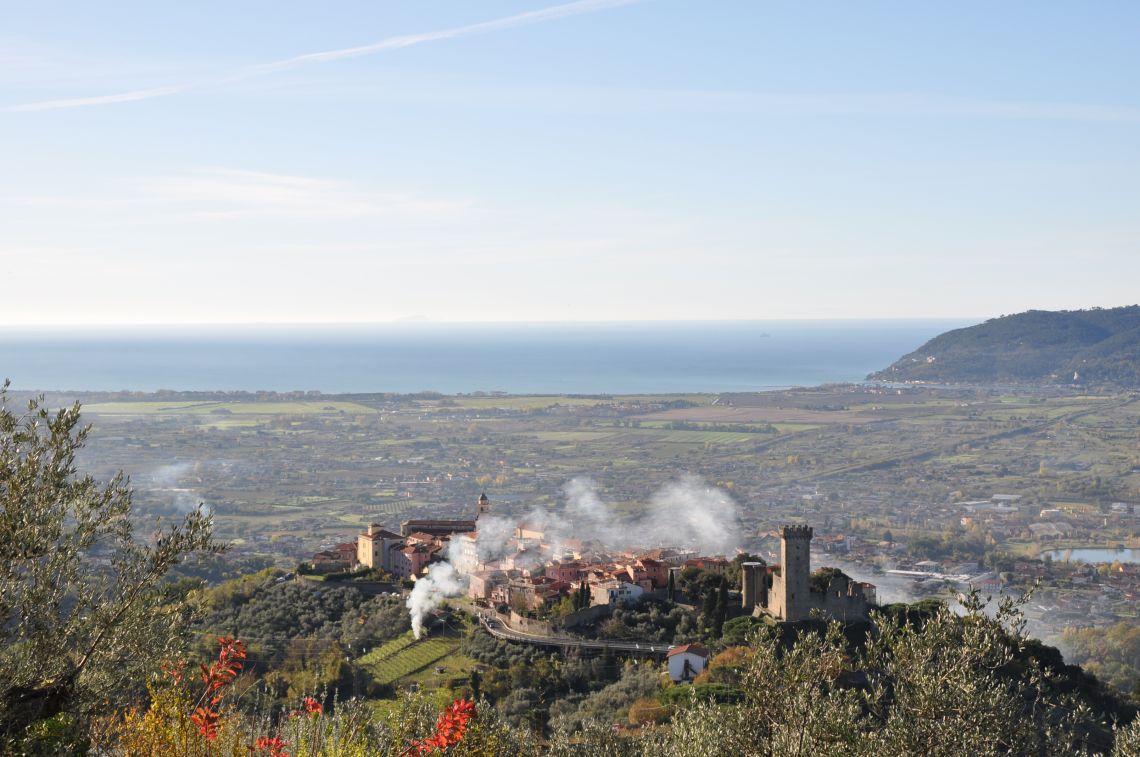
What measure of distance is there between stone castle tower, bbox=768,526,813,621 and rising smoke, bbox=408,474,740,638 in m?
10.6

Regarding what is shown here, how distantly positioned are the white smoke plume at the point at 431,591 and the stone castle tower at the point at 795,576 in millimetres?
10463

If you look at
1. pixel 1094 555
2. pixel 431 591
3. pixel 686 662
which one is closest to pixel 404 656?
pixel 431 591

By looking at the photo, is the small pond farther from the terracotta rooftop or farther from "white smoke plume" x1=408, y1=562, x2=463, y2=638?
the terracotta rooftop

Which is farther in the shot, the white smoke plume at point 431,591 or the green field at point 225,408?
the green field at point 225,408

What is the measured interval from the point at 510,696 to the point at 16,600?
2046cm

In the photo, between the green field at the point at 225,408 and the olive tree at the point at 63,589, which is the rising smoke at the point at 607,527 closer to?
the olive tree at the point at 63,589

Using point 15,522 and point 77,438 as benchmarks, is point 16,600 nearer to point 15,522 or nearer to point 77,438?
point 15,522

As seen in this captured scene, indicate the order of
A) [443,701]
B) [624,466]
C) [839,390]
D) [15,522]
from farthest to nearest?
[839,390] → [624,466] → [443,701] → [15,522]

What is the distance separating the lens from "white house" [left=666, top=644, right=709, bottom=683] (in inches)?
1124

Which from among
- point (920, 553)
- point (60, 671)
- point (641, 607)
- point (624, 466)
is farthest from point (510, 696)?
point (624, 466)

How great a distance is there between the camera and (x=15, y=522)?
7.93 m

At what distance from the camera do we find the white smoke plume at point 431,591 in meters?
34.7

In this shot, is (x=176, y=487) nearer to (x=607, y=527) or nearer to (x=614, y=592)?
(x=607, y=527)

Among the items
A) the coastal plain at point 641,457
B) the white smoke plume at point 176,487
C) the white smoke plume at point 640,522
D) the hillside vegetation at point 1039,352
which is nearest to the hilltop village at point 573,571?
the white smoke plume at point 640,522
